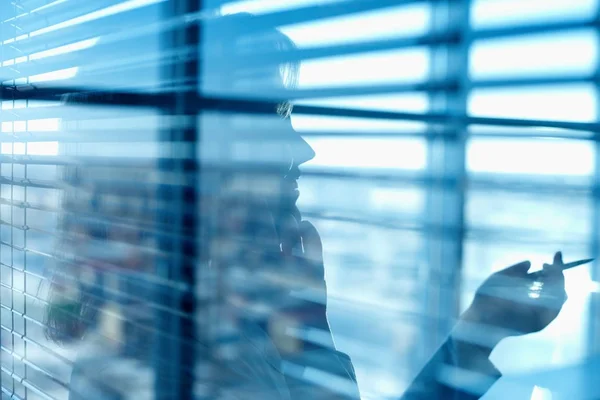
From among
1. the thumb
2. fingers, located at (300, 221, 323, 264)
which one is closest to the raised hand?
the thumb

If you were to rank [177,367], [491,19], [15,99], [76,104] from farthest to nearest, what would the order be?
[15,99], [76,104], [177,367], [491,19]

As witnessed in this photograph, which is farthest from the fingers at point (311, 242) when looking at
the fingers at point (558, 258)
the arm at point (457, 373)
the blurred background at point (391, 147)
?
the fingers at point (558, 258)

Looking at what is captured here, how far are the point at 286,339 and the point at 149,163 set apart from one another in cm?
49

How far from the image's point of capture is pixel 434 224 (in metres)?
0.74

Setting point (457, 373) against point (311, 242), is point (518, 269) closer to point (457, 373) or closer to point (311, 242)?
point (457, 373)

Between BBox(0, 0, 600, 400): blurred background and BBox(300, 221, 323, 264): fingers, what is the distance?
22 mm

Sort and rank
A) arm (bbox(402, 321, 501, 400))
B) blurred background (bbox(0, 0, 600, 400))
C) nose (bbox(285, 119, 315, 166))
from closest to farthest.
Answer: blurred background (bbox(0, 0, 600, 400)) → arm (bbox(402, 321, 501, 400)) → nose (bbox(285, 119, 315, 166))

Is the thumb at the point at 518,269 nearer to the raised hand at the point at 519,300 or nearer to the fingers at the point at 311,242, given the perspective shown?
the raised hand at the point at 519,300

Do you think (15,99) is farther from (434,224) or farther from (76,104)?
(434,224)

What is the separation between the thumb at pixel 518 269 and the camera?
2.21ft

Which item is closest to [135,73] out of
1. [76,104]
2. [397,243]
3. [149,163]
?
[149,163]

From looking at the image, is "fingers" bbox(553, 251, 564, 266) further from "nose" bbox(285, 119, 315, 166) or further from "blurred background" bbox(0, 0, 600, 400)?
"nose" bbox(285, 119, 315, 166)

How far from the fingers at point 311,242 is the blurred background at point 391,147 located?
0.07 feet

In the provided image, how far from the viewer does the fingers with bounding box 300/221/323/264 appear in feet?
3.03
